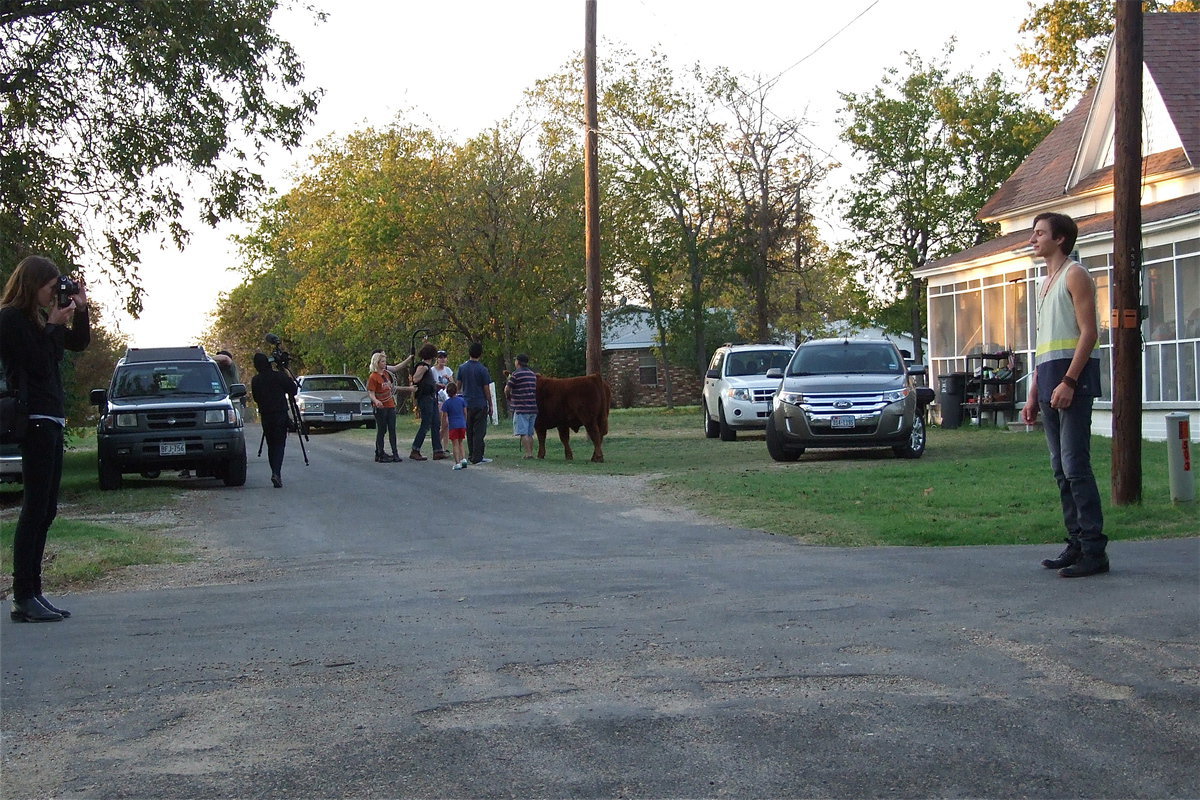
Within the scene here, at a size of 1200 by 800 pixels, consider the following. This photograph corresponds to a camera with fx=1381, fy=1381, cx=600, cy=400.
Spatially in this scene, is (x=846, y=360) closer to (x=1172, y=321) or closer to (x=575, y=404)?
(x=575, y=404)

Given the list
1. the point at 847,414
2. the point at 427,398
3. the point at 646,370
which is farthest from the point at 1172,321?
the point at 646,370

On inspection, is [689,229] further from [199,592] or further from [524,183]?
[199,592]

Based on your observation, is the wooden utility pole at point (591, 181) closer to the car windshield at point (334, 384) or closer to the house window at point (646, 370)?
the car windshield at point (334, 384)

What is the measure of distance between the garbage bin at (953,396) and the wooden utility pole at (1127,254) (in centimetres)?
1762

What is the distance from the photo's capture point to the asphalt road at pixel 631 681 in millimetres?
4383

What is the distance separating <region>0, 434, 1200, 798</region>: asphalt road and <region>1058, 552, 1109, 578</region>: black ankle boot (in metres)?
0.08

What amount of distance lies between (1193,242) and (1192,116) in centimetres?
416

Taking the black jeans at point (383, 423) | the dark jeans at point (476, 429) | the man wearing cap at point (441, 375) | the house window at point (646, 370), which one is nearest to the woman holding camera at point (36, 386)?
the dark jeans at point (476, 429)

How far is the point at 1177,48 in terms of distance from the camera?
27.4 m

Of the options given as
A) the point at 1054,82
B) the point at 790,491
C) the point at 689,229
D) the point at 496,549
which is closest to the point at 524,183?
the point at 689,229

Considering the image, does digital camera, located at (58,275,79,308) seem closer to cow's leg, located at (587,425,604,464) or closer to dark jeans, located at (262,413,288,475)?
dark jeans, located at (262,413,288,475)

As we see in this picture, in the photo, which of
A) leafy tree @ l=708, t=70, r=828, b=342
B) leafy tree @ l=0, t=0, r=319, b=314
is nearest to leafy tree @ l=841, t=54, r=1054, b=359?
leafy tree @ l=708, t=70, r=828, b=342

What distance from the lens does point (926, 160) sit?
52.0m

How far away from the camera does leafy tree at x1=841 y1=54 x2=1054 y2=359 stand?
51.5m
